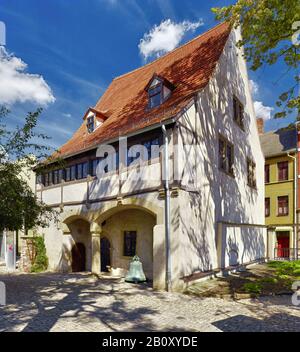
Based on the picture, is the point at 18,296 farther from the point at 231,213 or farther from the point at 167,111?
the point at 231,213

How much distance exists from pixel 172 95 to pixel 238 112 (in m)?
5.00

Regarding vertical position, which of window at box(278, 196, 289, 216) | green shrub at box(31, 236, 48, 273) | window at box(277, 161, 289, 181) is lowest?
green shrub at box(31, 236, 48, 273)

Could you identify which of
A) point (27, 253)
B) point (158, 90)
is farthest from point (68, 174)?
point (158, 90)

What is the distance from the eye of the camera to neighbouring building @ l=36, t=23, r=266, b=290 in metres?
11.7

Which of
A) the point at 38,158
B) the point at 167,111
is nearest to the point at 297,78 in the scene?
the point at 167,111

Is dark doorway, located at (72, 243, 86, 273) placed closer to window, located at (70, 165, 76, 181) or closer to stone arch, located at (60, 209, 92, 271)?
stone arch, located at (60, 209, 92, 271)

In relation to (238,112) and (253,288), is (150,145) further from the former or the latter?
(238,112)

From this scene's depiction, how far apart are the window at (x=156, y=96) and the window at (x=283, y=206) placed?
17870 millimetres

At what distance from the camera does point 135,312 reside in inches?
332

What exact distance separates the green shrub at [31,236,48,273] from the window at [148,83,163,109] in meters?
9.83

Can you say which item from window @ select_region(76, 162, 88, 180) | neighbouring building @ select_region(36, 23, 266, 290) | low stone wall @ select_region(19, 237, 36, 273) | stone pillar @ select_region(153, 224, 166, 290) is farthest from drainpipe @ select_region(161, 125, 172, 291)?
low stone wall @ select_region(19, 237, 36, 273)

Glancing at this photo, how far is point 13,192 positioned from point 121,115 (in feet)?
24.3

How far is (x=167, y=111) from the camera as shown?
12617 millimetres

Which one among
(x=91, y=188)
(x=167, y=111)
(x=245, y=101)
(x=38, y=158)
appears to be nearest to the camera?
(x=38, y=158)
